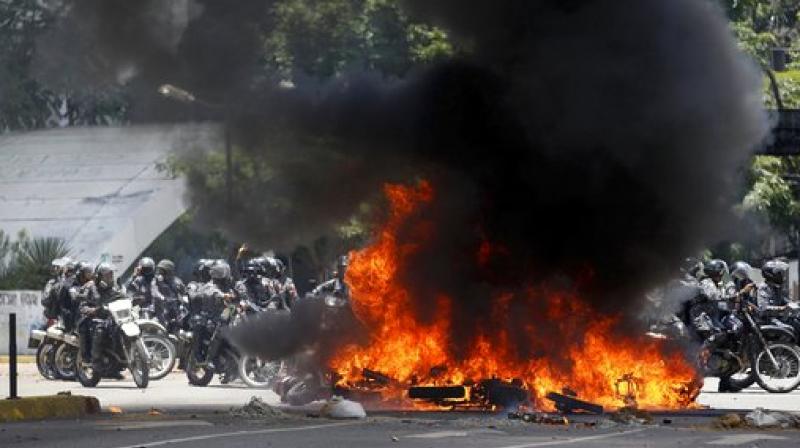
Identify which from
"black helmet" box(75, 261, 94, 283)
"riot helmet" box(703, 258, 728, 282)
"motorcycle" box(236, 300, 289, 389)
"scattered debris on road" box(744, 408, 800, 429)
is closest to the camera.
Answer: "scattered debris on road" box(744, 408, 800, 429)

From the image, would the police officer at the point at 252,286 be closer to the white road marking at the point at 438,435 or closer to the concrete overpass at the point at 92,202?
the white road marking at the point at 438,435

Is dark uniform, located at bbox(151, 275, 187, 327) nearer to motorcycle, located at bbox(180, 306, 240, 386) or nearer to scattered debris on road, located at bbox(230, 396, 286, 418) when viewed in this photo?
motorcycle, located at bbox(180, 306, 240, 386)

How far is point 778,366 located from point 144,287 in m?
9.51

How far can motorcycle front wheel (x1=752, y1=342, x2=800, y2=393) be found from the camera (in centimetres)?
2139

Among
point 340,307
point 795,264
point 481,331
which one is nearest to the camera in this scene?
point 481,331

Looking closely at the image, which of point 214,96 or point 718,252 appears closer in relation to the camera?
point 214,96

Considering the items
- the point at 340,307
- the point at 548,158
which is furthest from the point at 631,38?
the point at 340,307

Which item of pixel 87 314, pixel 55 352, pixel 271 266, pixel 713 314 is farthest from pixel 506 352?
pixel 55 352

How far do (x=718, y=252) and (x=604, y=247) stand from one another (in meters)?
17.8

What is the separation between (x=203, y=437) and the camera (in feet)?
47.6

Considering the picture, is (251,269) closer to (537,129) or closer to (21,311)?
(537,129)

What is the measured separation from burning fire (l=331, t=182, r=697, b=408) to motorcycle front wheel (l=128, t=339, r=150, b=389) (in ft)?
17.3

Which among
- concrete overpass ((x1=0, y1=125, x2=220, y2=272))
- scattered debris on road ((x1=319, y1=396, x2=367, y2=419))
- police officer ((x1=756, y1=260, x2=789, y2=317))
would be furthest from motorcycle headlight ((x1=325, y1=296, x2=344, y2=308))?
concrete overpass ((x1=0, y1=125, x2=220, y2=272))

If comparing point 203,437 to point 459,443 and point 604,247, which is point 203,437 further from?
point 604,247
